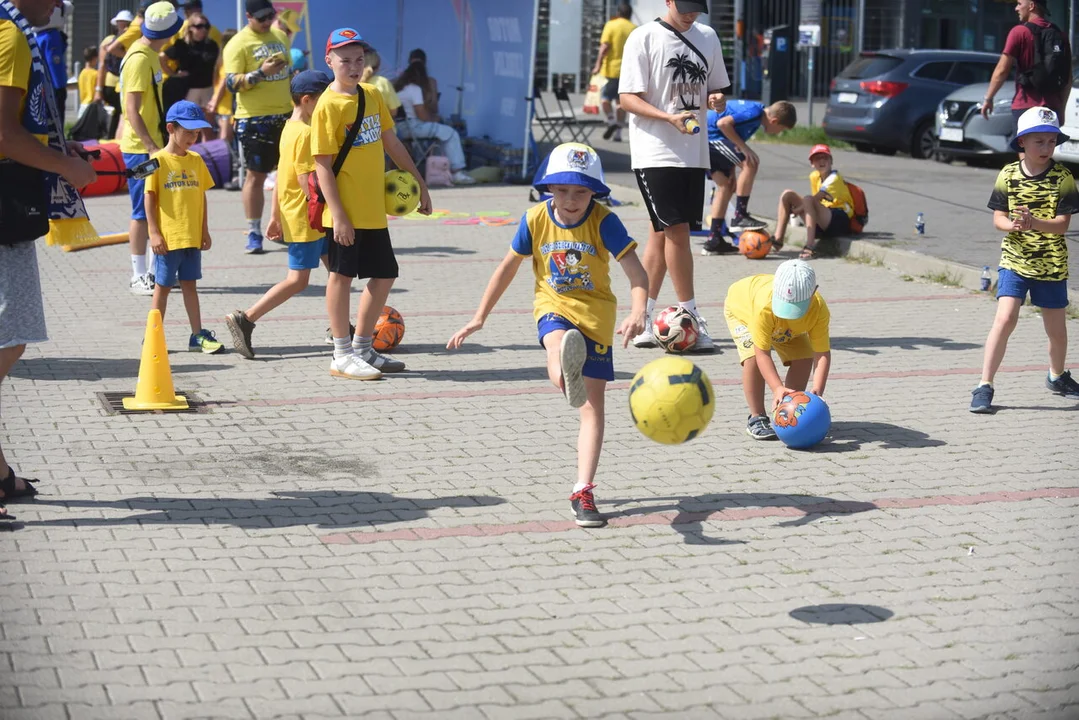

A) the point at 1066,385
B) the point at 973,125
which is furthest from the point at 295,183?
the point at 973,125

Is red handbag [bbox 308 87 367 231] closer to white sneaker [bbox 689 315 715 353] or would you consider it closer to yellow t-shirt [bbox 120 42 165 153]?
white sneaker [bbox 689 315 715 353]

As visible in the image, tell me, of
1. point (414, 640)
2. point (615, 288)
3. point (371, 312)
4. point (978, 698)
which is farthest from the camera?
point (615, 288)

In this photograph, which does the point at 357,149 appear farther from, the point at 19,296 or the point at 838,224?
the point at 838,224

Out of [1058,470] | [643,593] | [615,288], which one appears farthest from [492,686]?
[615,288]

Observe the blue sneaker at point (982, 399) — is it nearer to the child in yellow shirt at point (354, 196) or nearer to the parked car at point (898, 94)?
the child in yellow shirt at point (354, 196)

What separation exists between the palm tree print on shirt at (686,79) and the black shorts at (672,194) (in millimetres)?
461

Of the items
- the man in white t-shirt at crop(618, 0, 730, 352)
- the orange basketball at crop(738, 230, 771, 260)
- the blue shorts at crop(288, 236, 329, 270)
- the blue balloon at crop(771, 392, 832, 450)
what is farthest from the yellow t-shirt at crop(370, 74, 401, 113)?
the blue balloon at crop(771, 392, 832, 450)

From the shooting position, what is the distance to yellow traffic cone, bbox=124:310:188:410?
7.87 meters

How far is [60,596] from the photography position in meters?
5.06

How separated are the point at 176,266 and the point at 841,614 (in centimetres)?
560

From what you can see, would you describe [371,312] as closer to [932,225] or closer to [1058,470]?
[1058,470]

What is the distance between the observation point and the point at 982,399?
792cm

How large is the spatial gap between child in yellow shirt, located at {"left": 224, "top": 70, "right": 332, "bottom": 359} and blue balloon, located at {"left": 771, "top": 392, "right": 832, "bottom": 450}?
11.6 ft

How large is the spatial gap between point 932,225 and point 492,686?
11.5 meters
